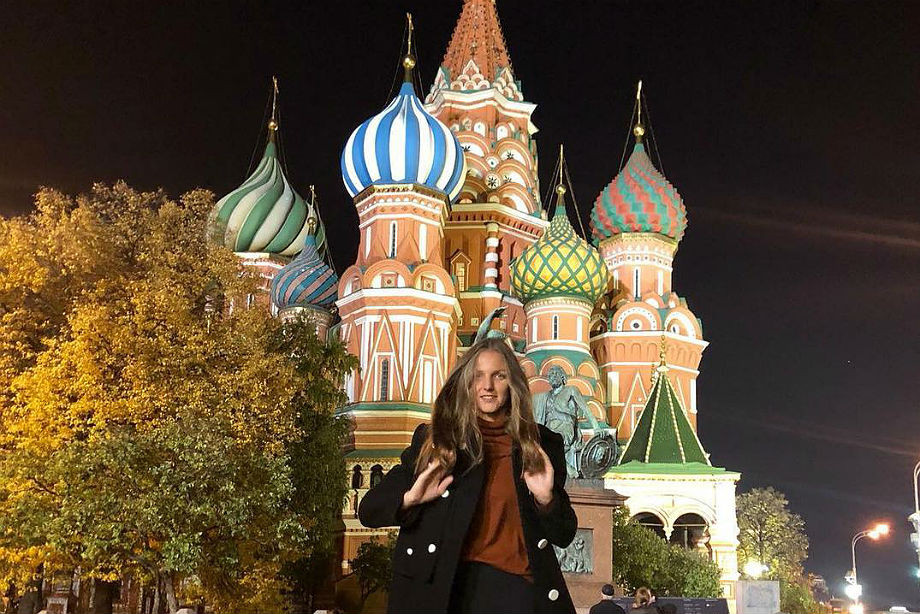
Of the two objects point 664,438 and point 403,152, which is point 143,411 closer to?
point 664,438

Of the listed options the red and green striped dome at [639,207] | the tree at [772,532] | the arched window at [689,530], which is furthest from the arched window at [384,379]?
the tree at [772,532]

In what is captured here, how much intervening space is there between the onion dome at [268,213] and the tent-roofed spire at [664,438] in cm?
2221

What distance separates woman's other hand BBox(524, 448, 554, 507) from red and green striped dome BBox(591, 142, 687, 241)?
149 ft

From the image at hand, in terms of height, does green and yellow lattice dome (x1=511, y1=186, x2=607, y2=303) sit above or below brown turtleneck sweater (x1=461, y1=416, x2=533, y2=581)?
above

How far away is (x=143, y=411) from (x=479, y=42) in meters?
40.2

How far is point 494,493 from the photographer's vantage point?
3.88 metres

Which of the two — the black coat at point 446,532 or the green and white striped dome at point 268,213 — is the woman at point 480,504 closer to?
the black coat at point 446,532

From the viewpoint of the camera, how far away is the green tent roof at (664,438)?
31.6 m

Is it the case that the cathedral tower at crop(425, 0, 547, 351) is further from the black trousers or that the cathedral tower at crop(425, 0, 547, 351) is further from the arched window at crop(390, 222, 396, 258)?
the black trousers

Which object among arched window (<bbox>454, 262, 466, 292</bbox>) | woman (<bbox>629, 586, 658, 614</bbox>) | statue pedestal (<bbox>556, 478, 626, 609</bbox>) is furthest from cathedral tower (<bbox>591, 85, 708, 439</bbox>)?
woman (<bbox>629, 586, 658, 614</bbox>)

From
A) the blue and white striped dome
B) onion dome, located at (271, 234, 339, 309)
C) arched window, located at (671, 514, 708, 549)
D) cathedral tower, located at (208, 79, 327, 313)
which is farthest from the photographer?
cathedral tower, located at (208, 79, 327, 313)

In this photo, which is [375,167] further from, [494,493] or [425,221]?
[494,493]

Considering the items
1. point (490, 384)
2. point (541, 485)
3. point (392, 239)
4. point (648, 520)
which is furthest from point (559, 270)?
point (541, 485)

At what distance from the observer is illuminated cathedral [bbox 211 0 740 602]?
33.2 metres
